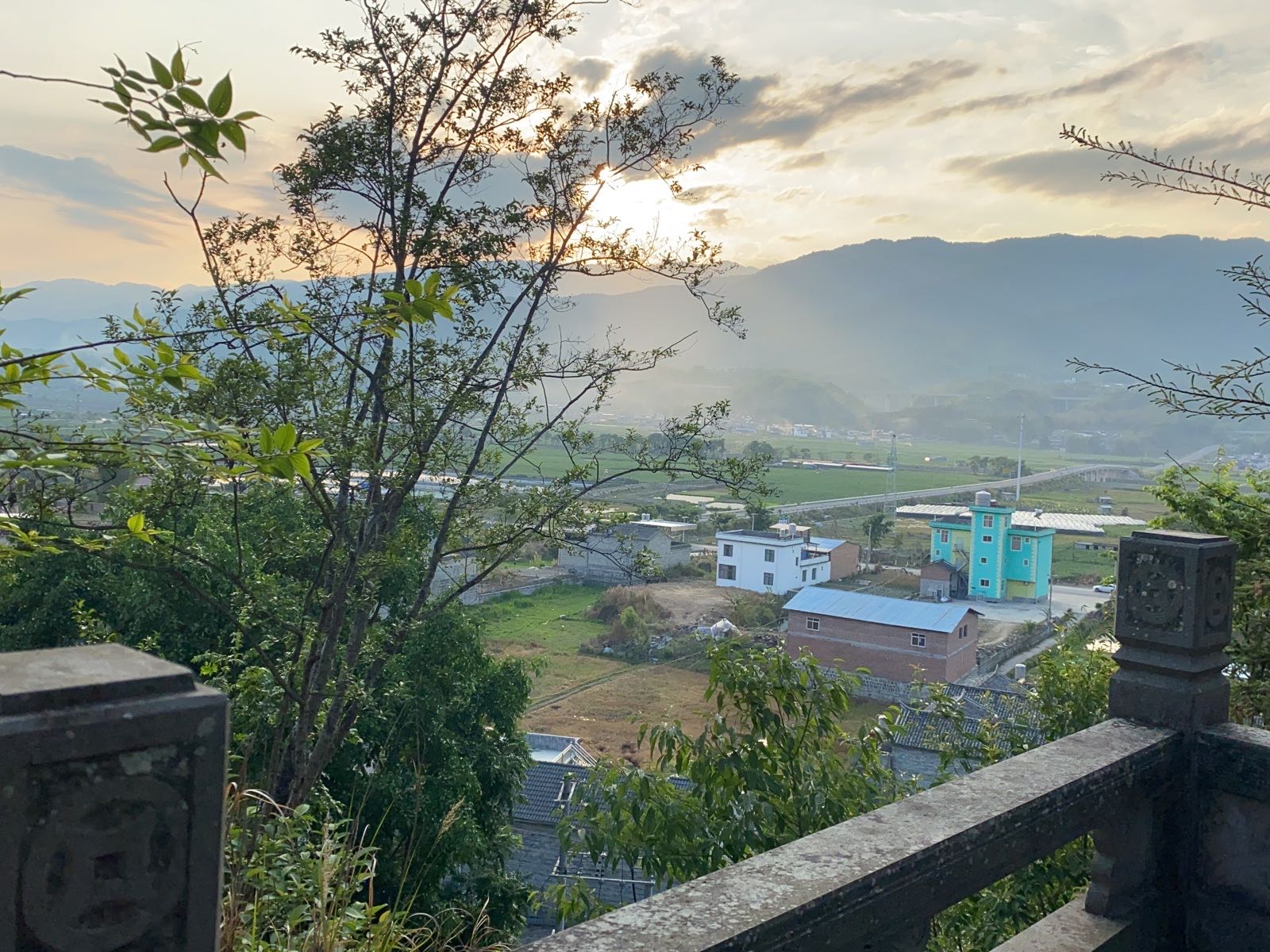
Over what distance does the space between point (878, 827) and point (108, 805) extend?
153cm

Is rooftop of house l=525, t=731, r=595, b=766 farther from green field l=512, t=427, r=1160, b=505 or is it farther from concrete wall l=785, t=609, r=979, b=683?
green field l=512, t=427, r=1160, b=505

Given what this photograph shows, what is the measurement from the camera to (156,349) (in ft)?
8.80

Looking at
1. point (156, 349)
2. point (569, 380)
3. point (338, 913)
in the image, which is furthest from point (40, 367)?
point (569, 380)

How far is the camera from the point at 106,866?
87 centimetres

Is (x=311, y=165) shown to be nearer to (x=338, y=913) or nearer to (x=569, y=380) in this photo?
(x=569, y=380)

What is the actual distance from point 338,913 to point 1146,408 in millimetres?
144004

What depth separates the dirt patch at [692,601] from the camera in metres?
36.6

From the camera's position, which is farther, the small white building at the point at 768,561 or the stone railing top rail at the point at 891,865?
the small white building at the point at 768,561

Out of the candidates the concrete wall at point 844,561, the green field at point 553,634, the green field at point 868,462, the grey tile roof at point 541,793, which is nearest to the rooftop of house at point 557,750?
the grey tile roof at point 541,793

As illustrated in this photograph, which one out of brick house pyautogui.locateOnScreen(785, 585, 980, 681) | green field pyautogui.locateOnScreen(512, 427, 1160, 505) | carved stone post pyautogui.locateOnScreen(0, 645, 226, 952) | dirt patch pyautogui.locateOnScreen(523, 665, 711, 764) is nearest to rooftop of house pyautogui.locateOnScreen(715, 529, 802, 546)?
green field pyautogui.locateOnScreen(512, 427, 1160, 505)

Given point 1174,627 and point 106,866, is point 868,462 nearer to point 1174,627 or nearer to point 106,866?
point 1174,627

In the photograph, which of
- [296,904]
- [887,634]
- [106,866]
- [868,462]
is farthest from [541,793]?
[868,462]

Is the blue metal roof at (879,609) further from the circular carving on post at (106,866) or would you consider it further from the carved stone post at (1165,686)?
the circular carving on post at (106,866)

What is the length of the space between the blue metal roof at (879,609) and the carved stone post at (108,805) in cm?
2886
